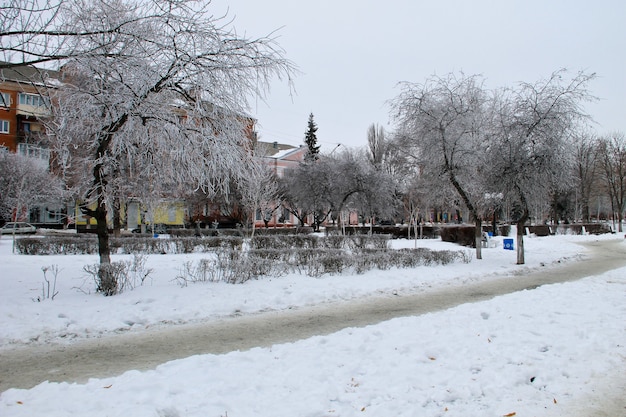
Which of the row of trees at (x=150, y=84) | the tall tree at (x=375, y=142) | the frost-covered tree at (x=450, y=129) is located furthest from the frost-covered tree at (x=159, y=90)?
the tall tree at (x=375, y=142)

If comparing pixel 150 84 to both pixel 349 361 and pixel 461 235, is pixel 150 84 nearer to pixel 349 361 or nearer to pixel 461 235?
pixel 349 361

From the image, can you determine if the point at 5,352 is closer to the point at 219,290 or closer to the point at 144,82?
the point at 219,290

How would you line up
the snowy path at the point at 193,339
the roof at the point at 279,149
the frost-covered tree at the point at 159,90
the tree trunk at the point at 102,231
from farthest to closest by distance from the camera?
the roof at the point at 279,149, the tree trunk at the point at 102,231, the frost-covered tree at the point at 159,90, the snowy path at the point at 193,339

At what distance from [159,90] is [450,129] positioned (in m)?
11.2

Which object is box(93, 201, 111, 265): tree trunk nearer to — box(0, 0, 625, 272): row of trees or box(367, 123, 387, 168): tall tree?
box(0, 0, 625, 272): row of trees

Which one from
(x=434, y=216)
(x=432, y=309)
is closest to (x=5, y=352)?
(x=432, y=309)

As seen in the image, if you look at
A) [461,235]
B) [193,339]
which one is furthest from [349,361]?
[461,235]

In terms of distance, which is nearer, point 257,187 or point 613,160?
point 257,187

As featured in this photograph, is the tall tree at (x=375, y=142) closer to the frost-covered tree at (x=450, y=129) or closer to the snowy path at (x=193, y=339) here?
the frost-covered tree at (x=450, y=129)

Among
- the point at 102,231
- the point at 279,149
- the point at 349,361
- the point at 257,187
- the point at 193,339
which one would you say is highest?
the point at 279,149

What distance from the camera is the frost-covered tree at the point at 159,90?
249 inches

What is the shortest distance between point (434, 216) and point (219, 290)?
6878 cm

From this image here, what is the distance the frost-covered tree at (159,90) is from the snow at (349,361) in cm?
243

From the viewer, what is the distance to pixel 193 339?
5945 mm
